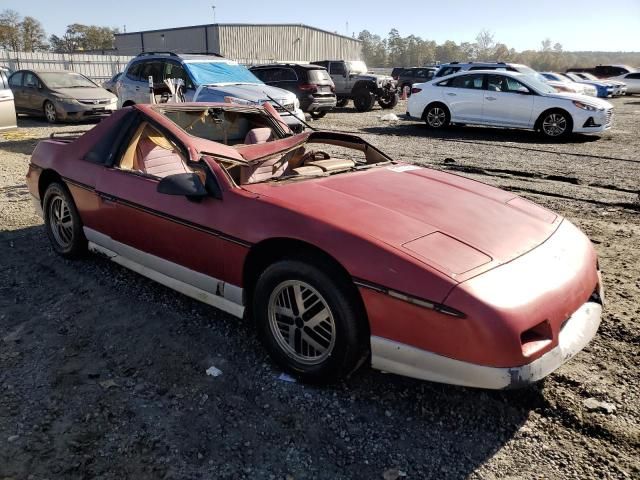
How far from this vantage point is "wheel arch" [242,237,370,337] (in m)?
2.51

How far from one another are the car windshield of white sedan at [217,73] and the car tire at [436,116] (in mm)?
5142

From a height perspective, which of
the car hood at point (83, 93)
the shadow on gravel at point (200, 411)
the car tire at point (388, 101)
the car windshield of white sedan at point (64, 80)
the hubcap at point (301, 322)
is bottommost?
the shadow on gravel at point (200, 411)

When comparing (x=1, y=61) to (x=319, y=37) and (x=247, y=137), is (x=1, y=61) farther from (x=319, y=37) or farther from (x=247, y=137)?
(x=319, y=37)

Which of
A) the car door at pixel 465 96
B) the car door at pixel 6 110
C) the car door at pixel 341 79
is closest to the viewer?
the car door at pixel 6 110

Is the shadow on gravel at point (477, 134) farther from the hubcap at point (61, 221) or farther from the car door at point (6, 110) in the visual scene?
the hubcap at point (61, 221)

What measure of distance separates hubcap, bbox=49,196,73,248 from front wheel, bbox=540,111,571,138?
10977 mm

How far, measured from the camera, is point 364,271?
94.2 inches

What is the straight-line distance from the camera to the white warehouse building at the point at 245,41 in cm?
4312

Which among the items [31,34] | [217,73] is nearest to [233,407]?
[217,73]

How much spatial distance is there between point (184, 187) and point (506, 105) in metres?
11.3

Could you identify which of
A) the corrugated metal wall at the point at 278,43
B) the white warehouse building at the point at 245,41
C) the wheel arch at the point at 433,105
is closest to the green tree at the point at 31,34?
the white warehouse building at the point at 245,41

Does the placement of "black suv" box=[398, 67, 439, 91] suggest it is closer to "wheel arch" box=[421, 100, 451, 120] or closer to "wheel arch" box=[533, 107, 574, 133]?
"wheel arch" box=[421, 100, 451, 120]

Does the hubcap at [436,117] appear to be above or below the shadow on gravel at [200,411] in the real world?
above

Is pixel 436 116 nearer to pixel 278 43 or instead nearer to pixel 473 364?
pixel 473 364
